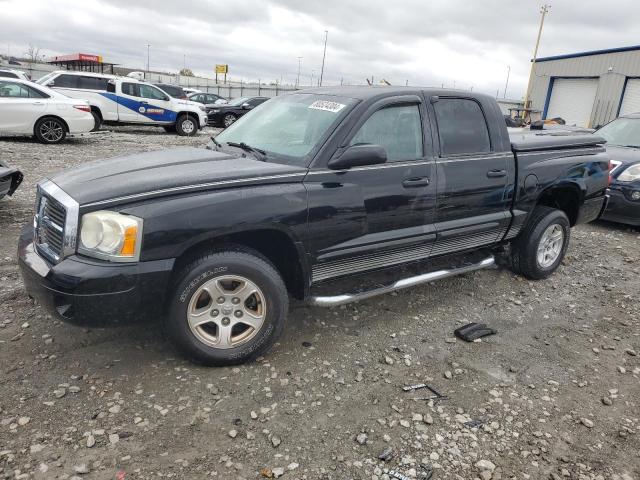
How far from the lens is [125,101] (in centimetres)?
1617

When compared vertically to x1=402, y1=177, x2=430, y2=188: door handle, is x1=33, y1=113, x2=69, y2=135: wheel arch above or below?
below

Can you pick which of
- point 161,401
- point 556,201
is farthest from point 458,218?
point 161,401

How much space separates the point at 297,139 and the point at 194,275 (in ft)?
4.30

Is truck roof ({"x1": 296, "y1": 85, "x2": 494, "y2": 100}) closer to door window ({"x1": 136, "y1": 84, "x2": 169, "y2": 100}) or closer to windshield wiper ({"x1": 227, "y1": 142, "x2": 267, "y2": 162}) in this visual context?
windshield wiper ({"x1": 227, "y1": 142, "x2": 267, "y2": 162})

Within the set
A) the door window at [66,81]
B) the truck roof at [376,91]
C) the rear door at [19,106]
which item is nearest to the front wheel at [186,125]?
the door window at [66,81]

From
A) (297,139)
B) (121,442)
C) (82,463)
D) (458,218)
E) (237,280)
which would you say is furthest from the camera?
(458,218)

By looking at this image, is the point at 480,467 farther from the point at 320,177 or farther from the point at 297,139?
the point at 297,139

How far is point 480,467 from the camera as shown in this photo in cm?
250

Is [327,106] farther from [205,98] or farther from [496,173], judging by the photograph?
[205,98]

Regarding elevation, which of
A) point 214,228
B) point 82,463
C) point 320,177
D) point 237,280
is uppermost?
point 320,177

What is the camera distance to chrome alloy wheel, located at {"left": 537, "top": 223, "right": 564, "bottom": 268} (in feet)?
16.3

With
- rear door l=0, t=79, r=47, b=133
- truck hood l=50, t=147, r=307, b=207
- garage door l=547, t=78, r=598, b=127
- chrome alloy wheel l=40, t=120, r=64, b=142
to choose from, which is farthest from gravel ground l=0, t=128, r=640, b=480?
garage door l=547, t=78, r=598, b=127

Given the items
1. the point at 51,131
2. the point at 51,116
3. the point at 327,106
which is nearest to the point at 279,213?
the point at 327,106

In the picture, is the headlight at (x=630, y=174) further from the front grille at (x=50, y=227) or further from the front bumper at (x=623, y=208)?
the front grille at (x=50, y=227)
